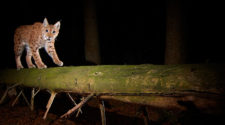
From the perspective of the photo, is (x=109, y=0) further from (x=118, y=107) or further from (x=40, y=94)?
(x=118, y=107)

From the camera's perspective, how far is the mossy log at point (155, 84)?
1.79 metres

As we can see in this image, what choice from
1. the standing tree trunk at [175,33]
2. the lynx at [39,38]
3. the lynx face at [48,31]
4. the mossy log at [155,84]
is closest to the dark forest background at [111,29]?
the lynx at [39,38]

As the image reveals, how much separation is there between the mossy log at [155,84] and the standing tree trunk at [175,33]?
215cm

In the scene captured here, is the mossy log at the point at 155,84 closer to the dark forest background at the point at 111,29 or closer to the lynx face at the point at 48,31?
the lynx face at the point at 48,31

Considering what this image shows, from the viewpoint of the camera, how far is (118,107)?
4.96 metres

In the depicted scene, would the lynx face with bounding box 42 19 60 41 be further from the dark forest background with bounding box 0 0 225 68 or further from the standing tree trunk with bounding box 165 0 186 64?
the dark forest background with bounding box 0 0 225 68

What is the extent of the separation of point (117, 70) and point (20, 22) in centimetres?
1253

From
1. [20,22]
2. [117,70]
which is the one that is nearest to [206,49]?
[117,70]

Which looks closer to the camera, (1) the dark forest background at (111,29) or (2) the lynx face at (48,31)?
(2) the lynx face at (48,31)

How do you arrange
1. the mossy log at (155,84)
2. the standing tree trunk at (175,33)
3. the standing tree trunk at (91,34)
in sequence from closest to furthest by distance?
1. the mossy log at (155,84)
2. the standing tree trunk at (175,33)
3. the standing tree trunk at (91,34)

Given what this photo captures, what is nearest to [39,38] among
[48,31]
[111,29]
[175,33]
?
[48,31]

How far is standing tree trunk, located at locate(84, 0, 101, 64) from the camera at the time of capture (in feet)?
22.3

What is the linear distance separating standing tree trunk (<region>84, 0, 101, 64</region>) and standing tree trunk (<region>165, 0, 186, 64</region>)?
3.24m

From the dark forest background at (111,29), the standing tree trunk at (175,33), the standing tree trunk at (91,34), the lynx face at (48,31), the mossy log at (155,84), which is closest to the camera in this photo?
the mossy log at (155,84)
